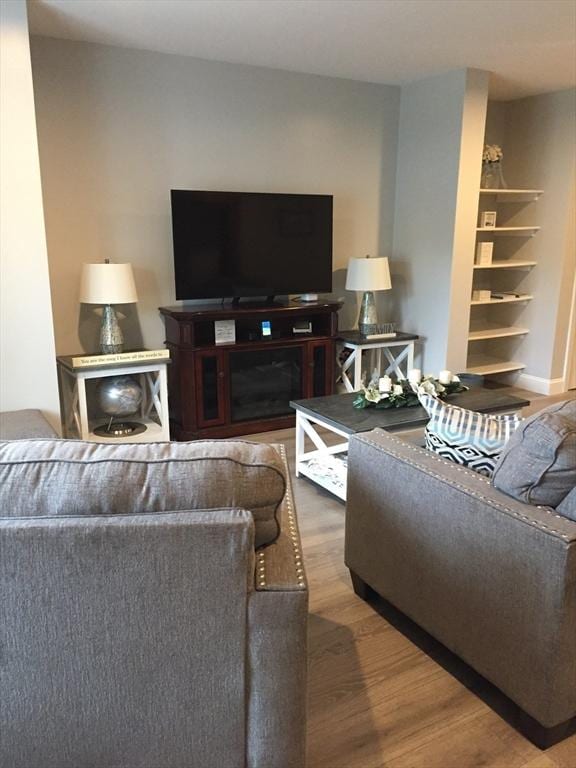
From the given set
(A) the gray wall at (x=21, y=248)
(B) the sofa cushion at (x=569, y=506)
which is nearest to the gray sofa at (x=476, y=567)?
(B) the sofa cushion at (x=569, y=506)

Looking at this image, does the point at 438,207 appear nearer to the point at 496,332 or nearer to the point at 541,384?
the point at 496,332

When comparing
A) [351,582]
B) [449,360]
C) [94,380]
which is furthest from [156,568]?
[449,360]

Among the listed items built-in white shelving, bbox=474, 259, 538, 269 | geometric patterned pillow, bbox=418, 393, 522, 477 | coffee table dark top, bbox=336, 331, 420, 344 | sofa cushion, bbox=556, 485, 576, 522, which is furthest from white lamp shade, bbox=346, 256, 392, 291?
sofa cushion, bbox=556, 485, 576, 522

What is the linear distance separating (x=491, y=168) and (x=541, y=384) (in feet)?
6.06

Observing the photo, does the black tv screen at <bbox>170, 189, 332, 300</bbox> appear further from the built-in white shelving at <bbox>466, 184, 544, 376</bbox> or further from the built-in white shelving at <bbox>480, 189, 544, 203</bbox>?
the built-in white shelving at <bbox>480, 189, 544, 203</bbox>

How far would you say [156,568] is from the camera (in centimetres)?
117

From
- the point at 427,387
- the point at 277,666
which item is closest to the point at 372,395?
the point at 427,387

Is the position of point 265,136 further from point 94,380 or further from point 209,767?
point 209,767

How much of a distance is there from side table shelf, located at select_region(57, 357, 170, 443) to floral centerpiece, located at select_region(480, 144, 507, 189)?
9.97ft

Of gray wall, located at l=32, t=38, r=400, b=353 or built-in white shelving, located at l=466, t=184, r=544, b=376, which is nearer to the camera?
gray wall, located at l=32, t=38, r=400, b=353

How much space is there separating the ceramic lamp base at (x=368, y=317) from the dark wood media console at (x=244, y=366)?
0.28 meters

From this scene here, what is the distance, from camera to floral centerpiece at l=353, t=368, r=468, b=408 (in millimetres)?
3209

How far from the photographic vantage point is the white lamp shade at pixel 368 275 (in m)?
4.57

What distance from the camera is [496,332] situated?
5.34 m
